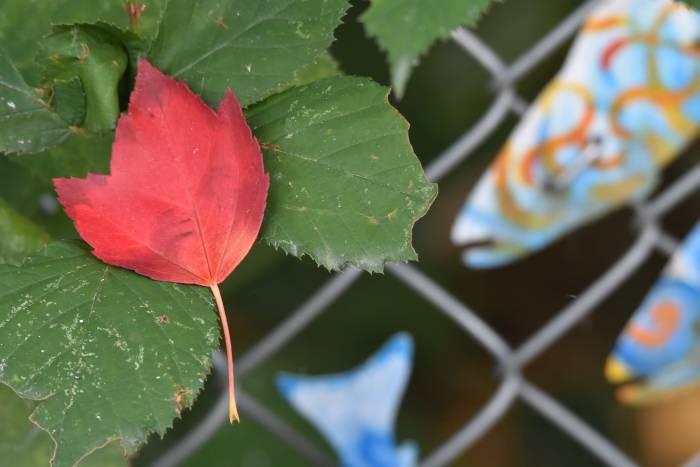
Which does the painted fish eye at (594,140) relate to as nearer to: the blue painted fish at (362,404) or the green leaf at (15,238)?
the blue painted fish at (362,404)

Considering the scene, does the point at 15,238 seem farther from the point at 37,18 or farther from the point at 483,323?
the point at 483,323

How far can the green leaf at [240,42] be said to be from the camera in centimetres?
22

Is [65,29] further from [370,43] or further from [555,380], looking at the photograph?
[555,380]

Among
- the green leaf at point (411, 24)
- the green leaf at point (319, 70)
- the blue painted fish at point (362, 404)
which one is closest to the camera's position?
the green leaf at point (411, 24)

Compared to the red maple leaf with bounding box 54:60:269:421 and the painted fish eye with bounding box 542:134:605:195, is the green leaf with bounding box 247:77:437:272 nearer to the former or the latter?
the red maple leaf with bounding box 54:60:269:421

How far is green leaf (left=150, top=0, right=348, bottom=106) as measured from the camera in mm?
216

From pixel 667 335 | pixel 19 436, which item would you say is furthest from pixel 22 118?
pixel 667 335

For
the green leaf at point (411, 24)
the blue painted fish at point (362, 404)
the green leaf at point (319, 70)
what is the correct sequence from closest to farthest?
1. the green leaf at point (411, 24)
2. the green leaf at point (319, 70)
3. the blue painted fish at point (362, 404)

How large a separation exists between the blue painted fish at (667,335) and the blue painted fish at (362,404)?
0.16 m

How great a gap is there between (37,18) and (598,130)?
39cm

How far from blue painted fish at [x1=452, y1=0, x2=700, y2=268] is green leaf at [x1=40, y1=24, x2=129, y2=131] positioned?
1.23 feet

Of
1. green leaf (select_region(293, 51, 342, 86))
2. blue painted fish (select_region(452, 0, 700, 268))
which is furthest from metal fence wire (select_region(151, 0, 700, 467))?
green leaf (select_region(293, 51, 342, 86))

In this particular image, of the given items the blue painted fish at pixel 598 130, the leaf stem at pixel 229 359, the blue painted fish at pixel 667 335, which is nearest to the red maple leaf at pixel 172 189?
the leaf stem at pixel 229 359

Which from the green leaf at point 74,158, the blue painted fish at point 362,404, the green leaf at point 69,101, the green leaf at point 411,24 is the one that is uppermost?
the green leaf at point 411,24
